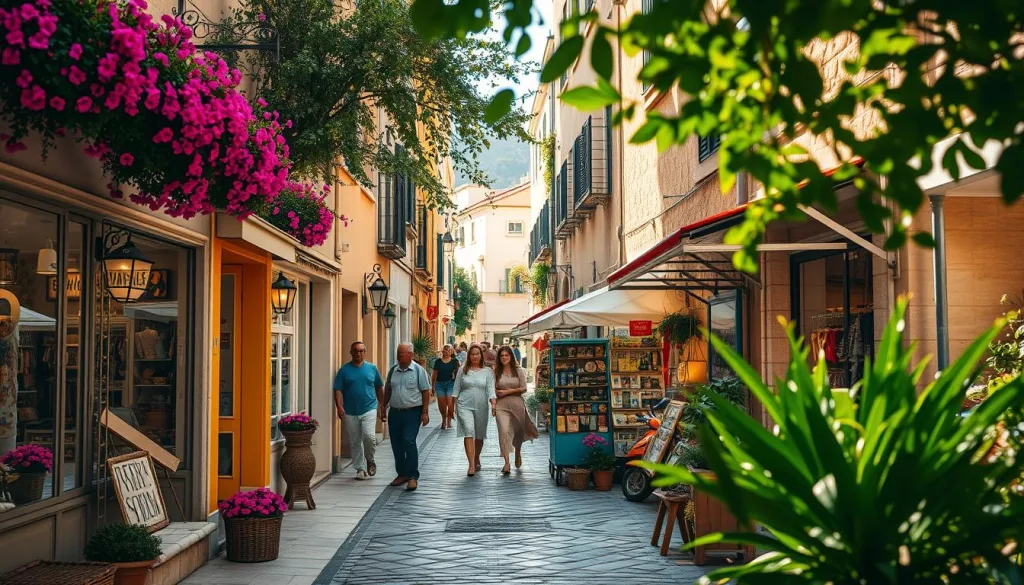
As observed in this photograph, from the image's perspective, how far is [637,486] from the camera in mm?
11773

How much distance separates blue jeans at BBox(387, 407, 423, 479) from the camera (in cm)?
1312

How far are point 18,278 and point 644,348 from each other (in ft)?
31.9

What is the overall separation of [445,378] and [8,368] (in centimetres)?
1493

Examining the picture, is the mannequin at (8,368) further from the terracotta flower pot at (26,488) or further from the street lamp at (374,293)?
the street lamp at (374,293)

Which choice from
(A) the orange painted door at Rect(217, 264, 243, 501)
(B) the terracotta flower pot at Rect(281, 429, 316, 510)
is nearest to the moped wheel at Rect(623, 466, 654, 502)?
(B) the terracotta flower pot at Rect(281, 429, 316, 510)

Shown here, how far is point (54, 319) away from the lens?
20.3ft

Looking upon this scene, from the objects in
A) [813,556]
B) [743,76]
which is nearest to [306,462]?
[813,556]

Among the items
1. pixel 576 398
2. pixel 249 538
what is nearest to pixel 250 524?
pixel 249 538

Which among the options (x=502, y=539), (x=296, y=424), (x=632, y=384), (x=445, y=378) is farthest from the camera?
(x=445, y=378)

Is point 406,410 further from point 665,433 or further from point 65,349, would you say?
point 65,349

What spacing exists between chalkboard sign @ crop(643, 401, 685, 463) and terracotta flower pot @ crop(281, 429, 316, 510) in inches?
136

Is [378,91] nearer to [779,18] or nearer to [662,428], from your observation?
[662,428]

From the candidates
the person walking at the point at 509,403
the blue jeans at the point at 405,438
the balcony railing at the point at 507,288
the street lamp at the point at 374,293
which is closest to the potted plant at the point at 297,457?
the blue jeans at the point at 405,438

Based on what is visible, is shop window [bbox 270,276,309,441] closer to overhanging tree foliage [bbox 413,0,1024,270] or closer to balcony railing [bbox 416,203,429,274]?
overhanging tree foliage [bbox 413,0,1024,270]
